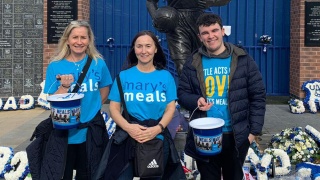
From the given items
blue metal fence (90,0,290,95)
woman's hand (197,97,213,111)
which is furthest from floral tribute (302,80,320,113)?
woman's hand (197,97,213,111)

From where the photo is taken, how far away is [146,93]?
271 centimetres

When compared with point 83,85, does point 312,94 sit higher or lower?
lower

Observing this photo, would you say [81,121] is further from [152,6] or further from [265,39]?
[265,39]

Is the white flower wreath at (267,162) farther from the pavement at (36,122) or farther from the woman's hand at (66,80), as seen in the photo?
the woman's hand at (66,80)

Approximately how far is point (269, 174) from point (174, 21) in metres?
1.89

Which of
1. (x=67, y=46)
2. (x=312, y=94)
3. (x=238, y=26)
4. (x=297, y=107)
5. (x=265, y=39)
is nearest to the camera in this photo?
(x=67, y=46)

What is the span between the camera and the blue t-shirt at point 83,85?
2.90 meters

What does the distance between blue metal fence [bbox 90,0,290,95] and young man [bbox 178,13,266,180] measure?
7.53 metres

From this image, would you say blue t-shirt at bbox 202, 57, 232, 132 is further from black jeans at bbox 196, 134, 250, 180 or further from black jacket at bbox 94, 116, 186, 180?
black jacket at bbox 94, 116, 186, 180

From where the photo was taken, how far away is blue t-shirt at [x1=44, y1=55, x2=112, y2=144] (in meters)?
2.90

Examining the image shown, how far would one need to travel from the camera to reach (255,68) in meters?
2.84

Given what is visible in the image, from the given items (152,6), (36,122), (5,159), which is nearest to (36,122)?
(36,122)

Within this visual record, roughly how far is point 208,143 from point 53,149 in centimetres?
106

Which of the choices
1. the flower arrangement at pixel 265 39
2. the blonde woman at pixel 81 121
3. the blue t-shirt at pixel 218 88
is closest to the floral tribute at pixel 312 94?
the flower arrangement at pixel 265 39
